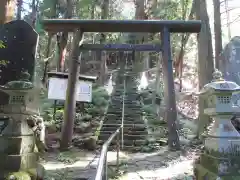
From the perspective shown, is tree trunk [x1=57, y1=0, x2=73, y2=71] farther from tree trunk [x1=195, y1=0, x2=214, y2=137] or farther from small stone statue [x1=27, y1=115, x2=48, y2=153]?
small stone statue [x1=27, y1=115, x2=48, y2=153]

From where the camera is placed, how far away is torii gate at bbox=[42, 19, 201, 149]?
25.1ft

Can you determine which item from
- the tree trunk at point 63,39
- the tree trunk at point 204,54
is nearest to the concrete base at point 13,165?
the tree trunk at point 204,54

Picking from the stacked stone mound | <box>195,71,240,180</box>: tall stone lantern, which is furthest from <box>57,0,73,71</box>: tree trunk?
<box>195,71,240,180</box>: tall stone lantern

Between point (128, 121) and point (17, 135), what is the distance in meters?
6.42

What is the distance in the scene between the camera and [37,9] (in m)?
15.4

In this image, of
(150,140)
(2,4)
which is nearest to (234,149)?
(150,140)

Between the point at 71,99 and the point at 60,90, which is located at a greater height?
the point at 60,90

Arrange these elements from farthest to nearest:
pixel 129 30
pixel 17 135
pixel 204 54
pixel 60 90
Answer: pixel 60 90
pixel 204 54
pixel 129 30
pixel 17 135

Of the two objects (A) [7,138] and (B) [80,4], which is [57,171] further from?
(B) [80,4]

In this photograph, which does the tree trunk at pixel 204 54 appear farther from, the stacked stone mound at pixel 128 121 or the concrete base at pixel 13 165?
the concrete base at pixel 13 165

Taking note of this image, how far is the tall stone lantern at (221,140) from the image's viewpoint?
3699 millimetres

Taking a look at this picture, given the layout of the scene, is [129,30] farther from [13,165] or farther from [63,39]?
[63,39]

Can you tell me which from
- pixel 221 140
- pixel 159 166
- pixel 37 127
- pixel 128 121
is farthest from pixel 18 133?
pixel 128 121

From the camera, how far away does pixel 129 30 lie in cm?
816
